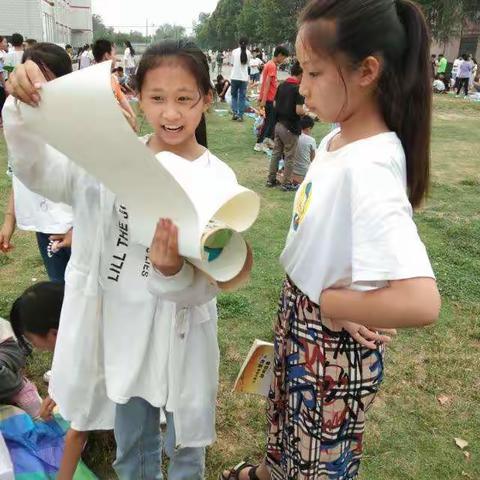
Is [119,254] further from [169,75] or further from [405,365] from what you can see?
[405,365]

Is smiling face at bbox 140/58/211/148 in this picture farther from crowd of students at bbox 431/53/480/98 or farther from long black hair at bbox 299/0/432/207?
crowd of students at bbox 431/53/480/98

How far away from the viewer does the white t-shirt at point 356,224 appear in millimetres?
979

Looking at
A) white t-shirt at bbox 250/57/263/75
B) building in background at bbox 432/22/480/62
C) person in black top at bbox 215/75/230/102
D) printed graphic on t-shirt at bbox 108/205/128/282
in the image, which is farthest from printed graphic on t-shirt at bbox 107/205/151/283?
building in background at bbox 432/22/480/62

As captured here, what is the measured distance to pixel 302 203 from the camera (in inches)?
49.5

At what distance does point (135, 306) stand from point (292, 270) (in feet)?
1.44

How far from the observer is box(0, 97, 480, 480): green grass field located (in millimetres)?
2180

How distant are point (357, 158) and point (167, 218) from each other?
0.42 metres

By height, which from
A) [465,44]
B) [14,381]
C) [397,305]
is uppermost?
[465,44]

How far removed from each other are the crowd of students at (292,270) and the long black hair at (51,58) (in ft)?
2.92

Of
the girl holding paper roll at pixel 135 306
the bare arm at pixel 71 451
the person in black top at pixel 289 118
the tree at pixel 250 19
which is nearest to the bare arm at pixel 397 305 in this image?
the girl holding paper roll at pixel 135 306

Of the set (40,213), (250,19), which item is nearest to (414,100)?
(40,213)

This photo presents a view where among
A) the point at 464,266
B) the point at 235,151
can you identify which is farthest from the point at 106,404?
the point at 235,151

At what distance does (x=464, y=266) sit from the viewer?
13.1 feet

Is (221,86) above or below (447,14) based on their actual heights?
below
